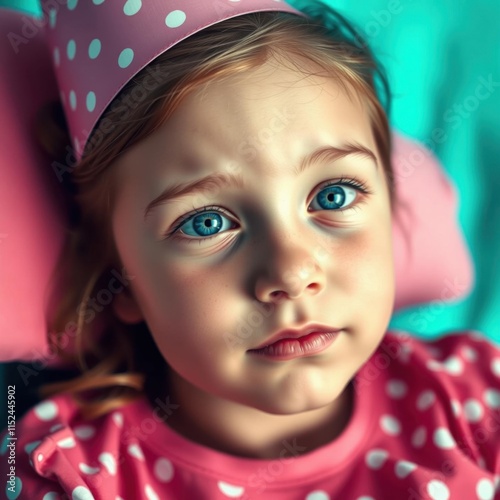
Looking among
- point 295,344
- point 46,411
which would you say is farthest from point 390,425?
point 46,411

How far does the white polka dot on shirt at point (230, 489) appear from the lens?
37.9 inches

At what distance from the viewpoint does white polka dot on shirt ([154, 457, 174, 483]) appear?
99 cm

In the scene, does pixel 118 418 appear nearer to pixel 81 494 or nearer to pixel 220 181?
pixel 81 494

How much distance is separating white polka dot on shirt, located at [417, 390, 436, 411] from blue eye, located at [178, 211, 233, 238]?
415mm

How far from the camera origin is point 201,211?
2.86 ft

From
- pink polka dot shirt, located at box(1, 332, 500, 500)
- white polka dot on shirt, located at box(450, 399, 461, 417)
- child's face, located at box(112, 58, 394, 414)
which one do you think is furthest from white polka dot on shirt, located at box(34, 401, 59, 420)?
white polka dot on shirt, located at box(450, 399, 461, 417)

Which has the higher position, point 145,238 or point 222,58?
point 222,58

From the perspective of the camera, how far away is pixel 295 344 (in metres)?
0.86

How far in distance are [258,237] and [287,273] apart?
0.21ft

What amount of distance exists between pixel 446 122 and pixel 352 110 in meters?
0.49

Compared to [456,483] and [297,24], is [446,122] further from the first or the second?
[456,483]

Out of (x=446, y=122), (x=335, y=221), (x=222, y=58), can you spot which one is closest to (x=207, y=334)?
(x=335, y=221)

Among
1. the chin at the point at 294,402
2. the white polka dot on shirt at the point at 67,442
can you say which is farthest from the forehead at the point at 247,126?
the white polka dot on shirt at the point at 67,442

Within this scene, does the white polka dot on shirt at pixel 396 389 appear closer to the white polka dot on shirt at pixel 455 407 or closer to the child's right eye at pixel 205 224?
the white polka dot on shirt at pixel 455 407
